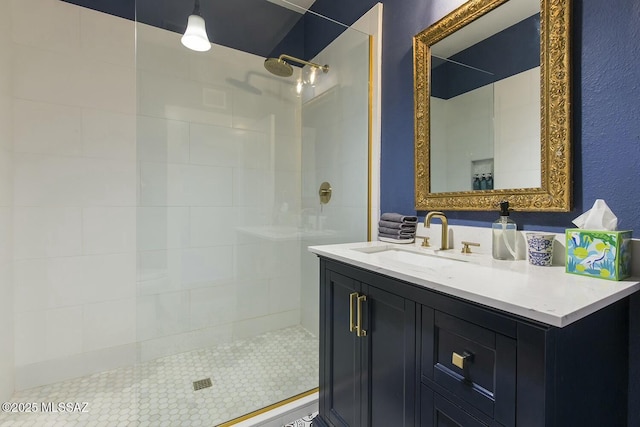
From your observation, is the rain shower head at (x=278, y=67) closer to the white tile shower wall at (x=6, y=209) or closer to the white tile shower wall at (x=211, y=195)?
the white tile shower wall at (x=211, y=195)

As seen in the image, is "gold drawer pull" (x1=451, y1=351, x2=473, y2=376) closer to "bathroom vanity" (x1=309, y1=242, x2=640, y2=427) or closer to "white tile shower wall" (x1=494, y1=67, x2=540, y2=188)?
"bathroom vanity" (x1=309, y1=242, x2=640, y2=427)

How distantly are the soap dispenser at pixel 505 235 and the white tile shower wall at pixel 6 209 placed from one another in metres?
2.32

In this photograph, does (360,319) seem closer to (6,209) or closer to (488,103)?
(488,103)

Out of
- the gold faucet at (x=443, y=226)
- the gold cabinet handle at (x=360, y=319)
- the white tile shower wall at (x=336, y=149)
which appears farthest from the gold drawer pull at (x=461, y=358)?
the white tile shower wall at (x=336, y=149)

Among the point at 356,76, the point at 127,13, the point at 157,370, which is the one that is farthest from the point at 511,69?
the point at 157,370

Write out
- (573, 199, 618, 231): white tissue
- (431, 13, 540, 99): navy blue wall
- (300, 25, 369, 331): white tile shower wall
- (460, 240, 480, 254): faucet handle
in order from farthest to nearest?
1. (300, 25, 369, 331): white tile shower wall
2. (460, 240, 480, 254): faucet handle
3. (431, 13, 540, 99): navy blue wall
4. (573, 199, 618, 231): white tissue

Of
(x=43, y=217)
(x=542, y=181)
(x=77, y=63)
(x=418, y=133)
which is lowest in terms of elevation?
(x=43, y=217)

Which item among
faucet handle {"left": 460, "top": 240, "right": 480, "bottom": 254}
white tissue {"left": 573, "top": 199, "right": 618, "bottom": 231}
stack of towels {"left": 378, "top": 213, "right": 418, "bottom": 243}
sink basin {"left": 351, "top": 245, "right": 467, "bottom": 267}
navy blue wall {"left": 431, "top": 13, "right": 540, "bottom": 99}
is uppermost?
navy blue wall {"left": 431, "top": 13, "right": 540, "bottom": 99}

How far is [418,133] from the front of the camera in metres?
1.46

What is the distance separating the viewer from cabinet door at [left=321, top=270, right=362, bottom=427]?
3.50 ft

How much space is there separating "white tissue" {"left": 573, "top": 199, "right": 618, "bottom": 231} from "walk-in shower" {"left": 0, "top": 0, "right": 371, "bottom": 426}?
112 centimetres

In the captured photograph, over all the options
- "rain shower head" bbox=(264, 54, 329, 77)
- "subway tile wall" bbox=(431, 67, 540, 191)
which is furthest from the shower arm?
"subway tile wall" bbox=(431, 67, 540, 191)

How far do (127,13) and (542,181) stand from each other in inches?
95.3

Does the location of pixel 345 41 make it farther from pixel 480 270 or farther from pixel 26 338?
pixel 26 338
